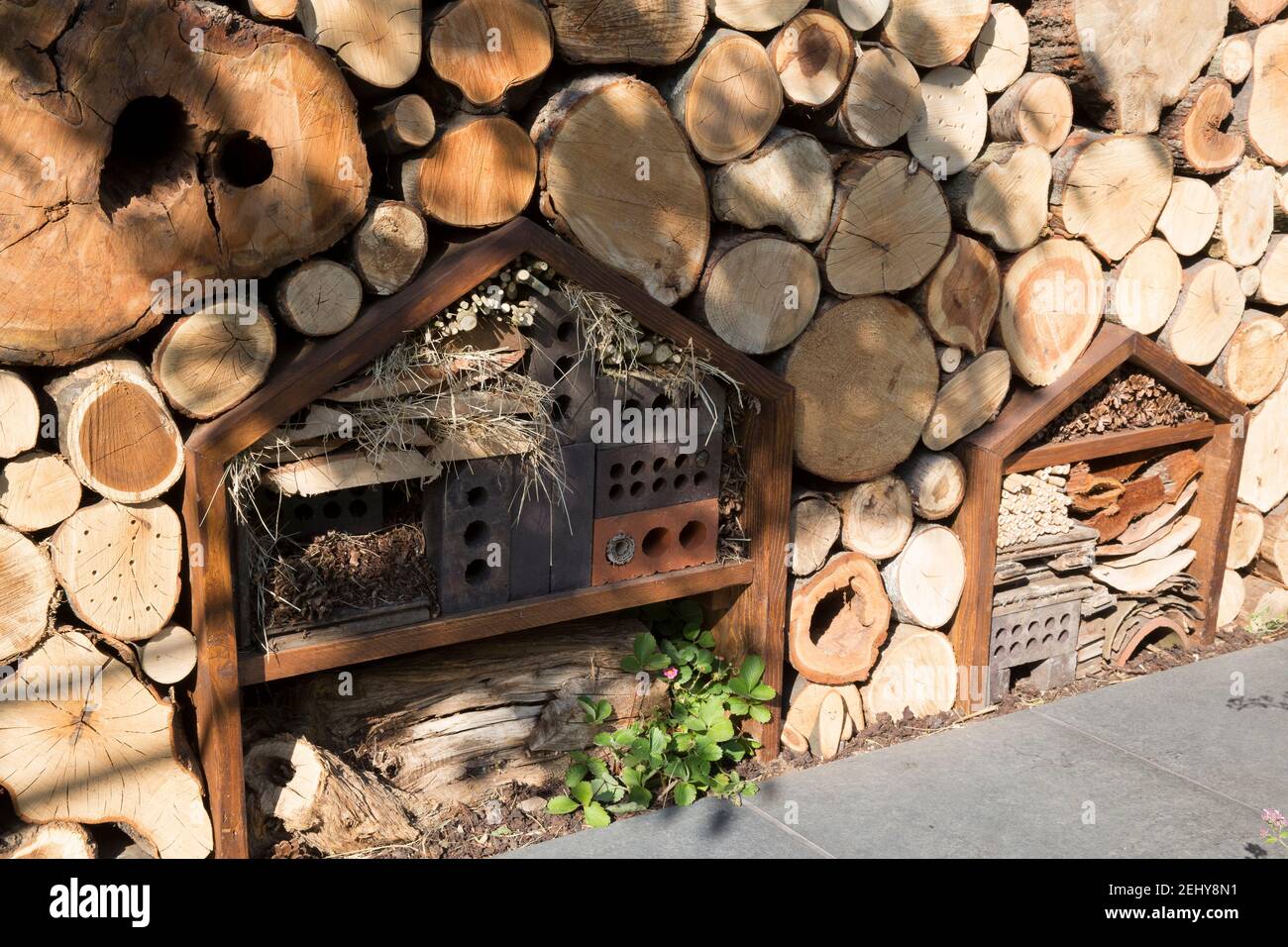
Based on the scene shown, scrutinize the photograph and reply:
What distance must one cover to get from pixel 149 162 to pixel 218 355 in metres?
0.48

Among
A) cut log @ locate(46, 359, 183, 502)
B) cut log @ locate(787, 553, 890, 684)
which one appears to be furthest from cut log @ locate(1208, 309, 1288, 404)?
cut log @ locate(46, 359, 183, 502)

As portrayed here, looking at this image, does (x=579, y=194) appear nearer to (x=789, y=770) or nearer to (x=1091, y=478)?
Result: (x=789, y=770)

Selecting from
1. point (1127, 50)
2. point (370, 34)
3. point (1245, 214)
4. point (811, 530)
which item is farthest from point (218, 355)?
point (1245, 214)

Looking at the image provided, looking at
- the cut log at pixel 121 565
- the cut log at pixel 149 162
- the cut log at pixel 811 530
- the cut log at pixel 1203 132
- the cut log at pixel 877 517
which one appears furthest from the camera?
the cut log at pixel 1203 132

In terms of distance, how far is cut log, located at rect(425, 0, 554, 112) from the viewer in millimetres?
3025

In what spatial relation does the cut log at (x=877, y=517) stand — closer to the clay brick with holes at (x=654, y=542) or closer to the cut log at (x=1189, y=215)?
the clay brick with holes at (x=654, y=542)

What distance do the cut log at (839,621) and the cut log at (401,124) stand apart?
1995 mm

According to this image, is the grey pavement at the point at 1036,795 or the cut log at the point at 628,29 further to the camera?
the grey pavement at the point at 1036,795

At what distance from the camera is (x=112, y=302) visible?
109 inches

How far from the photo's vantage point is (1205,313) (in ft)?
16.2

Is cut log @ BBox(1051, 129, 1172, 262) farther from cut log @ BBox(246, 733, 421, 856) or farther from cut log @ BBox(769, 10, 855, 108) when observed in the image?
cut log @ BBox(246, 733, 421, 856)

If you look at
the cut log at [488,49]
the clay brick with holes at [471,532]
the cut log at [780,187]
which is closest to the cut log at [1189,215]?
the cut log at [780,187]

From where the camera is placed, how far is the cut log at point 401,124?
299cm

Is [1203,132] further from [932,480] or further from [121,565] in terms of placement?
[121,565]
